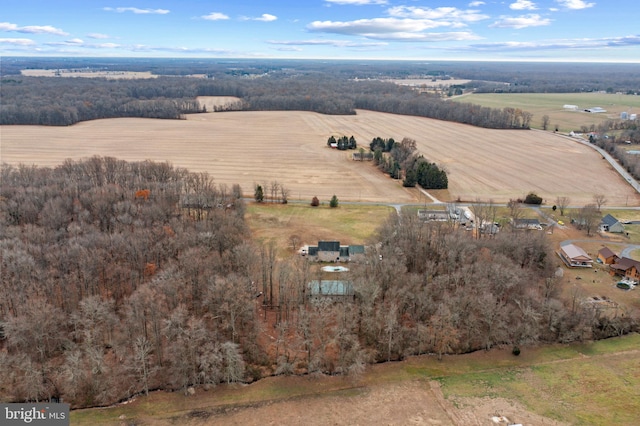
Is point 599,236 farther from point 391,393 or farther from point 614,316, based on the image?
point 391,393

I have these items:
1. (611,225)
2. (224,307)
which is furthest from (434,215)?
(224,307)

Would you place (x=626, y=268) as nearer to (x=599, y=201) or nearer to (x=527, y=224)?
(x=527, y=224)

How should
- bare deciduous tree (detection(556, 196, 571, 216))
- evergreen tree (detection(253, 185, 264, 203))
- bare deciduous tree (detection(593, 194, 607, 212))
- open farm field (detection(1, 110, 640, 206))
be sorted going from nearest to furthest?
bare deciduous tree (detection(556, 196, 571, 216)) → bare deciduous tree (detection(593, 194, 607, 212)) → evergreen tree (detection(253, 185, 264, 203)) → open farm field (detection(1, 110, 640, 206))

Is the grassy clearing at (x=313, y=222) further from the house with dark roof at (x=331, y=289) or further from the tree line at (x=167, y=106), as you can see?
the tree line at (x=167, y=106)

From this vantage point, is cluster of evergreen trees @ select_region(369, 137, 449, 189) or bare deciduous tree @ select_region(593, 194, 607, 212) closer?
bare deciduous tree @ select_region(593, 194, 607, 212)

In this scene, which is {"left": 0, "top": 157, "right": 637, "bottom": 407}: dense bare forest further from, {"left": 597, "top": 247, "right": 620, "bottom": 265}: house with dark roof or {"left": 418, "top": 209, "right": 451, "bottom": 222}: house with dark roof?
{"left": 418, "top": 209, "right": 451, "bottom": 222}: house with dark roof

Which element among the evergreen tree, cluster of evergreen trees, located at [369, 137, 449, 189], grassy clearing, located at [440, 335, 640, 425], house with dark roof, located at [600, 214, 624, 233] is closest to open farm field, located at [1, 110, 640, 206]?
cluster of evergreen trees, located at [369, 137, 449, 189]

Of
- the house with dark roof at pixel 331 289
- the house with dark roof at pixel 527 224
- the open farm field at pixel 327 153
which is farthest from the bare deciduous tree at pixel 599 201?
the house with dark roof at pixel 331 289
